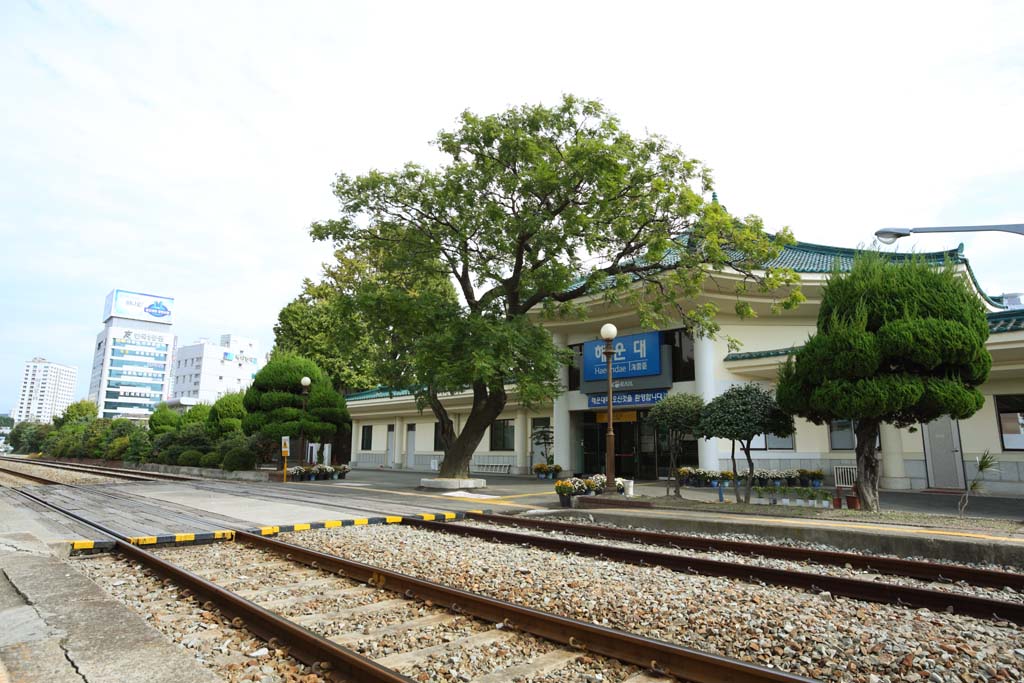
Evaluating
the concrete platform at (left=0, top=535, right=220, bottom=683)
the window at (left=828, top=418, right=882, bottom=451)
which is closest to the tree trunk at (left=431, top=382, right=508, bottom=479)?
the window at (left=828, top=418, right=882, bottom=451)

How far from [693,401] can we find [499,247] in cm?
664

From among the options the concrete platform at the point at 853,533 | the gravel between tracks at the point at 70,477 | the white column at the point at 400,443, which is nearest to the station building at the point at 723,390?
the white column at the point at 400,443

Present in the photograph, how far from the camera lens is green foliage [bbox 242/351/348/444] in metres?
26.3

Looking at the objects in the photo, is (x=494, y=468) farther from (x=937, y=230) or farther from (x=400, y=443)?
(x=937, y=230)

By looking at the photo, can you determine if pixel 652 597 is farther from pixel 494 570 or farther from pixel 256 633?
pixel 256 633

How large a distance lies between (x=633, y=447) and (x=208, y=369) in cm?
12752

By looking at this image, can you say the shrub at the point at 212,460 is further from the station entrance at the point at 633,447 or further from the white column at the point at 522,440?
the station entrance at the point at 633,447

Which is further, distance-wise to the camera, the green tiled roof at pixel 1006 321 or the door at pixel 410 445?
the door at pixel 410 445

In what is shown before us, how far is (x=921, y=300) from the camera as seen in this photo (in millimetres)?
10859

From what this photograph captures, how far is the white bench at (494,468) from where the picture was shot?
29.6m

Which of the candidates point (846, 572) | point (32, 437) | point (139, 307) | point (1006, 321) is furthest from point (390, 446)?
point (139, 307)

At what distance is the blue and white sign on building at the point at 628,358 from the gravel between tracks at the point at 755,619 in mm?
15763

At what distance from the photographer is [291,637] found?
14.1 feet

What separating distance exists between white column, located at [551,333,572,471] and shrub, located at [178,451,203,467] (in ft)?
56.5
